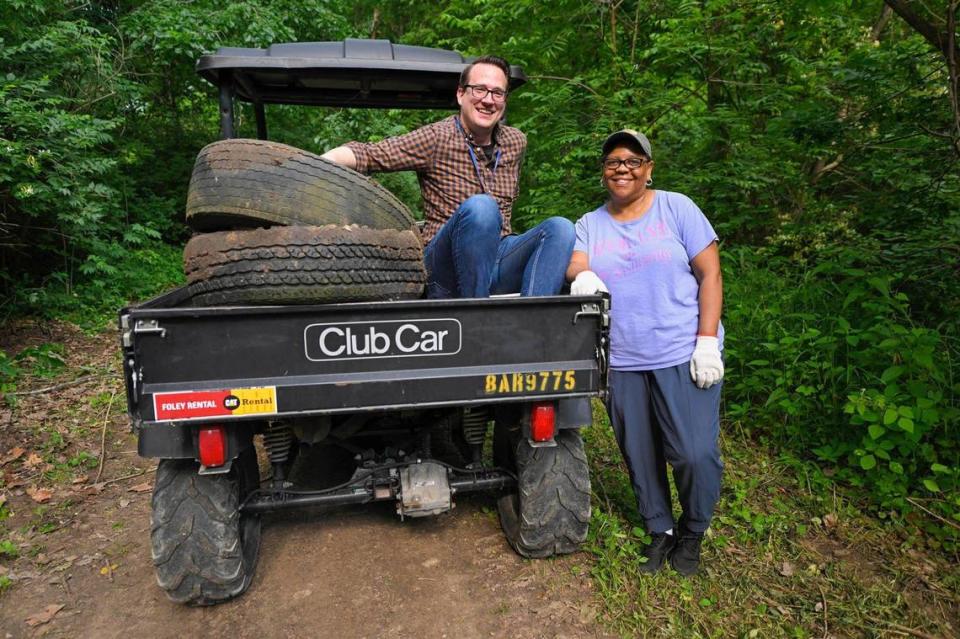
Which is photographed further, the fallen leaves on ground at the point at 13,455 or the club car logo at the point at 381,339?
the fallen leaves on ground at the point at 13,455

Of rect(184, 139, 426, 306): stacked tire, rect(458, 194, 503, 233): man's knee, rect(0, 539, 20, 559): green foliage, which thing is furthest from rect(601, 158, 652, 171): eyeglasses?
rect(0, 539, 20, 559): green foliage

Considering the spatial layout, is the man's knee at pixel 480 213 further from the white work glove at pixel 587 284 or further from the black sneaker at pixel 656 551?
the black sneaker at pixel 656 551

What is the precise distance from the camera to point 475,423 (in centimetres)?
271

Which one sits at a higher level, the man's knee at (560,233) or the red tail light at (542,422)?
the man's knee at (560,233)

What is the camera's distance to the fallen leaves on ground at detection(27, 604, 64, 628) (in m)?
2.34

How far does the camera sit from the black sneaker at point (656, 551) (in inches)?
104

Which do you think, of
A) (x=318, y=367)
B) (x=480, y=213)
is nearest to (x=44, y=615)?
(x=318, y=367)

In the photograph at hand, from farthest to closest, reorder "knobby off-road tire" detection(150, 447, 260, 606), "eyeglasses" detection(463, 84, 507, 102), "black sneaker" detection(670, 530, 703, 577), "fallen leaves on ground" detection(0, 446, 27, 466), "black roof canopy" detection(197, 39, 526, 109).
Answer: "fallen leaves on ground" detection(0, 446, 27, 466), "black roof canopy" detection(197, 39, 526, 109), "eyeglasses" detection(463, 84, 507, 102), "black sneaker" detection(670, 530, 703, 577), "knobby off-road tire" detection(150, 447, 260, 606)

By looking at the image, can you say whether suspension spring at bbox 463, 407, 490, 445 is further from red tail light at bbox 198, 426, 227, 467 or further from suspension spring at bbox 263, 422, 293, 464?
red tail light at bbox 198, 426, 227, 467

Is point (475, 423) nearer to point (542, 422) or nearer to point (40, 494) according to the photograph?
point (542, 422)

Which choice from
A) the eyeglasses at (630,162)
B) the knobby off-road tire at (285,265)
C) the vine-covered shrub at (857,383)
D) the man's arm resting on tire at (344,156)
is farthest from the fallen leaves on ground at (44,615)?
the vine-covered shrub at (857,383)

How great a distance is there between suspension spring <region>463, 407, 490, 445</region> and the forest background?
194 centimetres

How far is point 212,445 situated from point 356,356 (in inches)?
23.8

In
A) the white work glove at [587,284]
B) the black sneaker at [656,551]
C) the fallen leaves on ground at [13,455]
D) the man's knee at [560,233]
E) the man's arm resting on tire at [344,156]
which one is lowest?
the black sneaker at [656,551]
